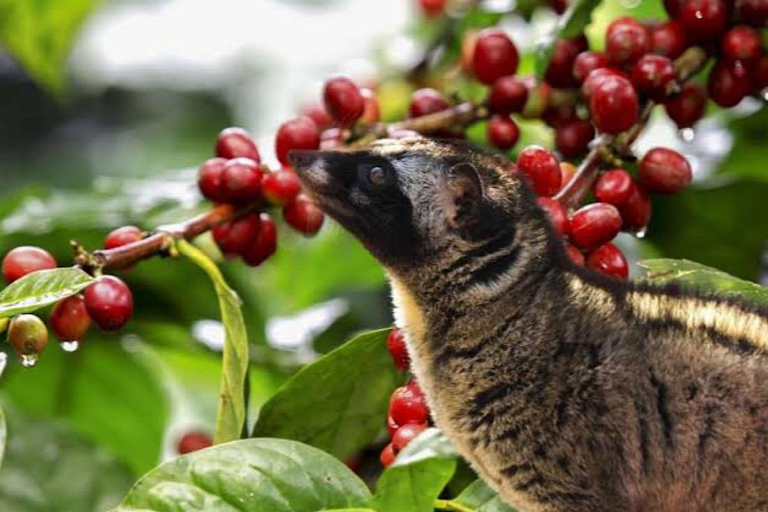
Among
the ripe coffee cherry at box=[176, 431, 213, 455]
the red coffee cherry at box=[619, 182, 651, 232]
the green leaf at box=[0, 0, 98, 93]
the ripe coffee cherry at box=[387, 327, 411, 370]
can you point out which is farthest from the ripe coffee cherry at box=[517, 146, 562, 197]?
the green leaf at box=[0, 0, 98, 93]

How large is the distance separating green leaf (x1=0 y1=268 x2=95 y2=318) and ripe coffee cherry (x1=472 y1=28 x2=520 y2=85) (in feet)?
2.36

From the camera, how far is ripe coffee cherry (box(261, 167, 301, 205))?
1941 mm

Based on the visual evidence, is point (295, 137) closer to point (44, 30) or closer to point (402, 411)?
point (402, 411)

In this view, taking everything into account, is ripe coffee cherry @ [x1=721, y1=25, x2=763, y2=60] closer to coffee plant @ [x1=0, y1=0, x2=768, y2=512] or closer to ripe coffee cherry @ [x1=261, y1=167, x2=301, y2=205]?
coffee plant @ [x1=0, y1=0, x2=768, y2=512]

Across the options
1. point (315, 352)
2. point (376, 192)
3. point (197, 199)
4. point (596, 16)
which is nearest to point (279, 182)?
point (376, 192)

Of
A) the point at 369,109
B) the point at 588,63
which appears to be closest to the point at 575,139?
the point at 588,63

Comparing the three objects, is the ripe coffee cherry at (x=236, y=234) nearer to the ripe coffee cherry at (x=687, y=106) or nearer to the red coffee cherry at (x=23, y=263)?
the red coffee cherry at (x=23, y=263)

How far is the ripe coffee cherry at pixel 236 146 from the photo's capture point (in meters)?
2.01

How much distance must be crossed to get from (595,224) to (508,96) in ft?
1.35

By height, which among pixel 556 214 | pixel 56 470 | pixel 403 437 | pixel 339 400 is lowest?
pixel 56 470

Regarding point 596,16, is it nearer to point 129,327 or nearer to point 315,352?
point 315,352

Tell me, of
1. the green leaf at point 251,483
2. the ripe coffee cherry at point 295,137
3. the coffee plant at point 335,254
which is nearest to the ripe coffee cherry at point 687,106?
the coffee plant at point 335,254

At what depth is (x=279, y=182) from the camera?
6.37 feet

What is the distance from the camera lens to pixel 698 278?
1.71 m
